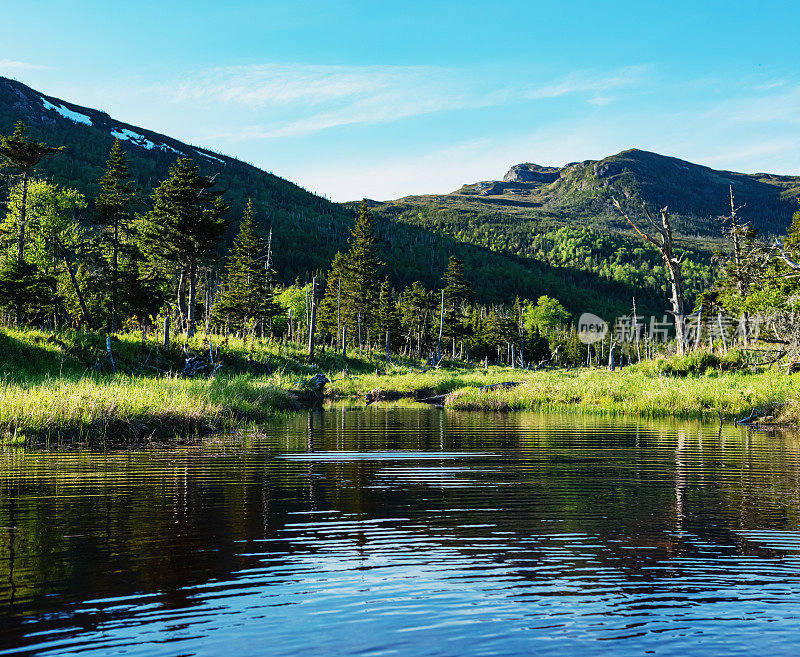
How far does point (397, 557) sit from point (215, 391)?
17910 millimetres

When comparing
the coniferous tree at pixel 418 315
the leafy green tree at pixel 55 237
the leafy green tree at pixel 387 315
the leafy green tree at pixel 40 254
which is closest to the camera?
the leafy green tree at pixel 40 254

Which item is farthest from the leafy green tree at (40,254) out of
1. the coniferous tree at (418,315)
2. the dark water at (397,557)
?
the coniferous tree at (418,315)

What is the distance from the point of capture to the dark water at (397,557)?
15.5 ft

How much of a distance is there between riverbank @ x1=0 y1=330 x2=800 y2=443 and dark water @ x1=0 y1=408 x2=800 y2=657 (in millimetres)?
2889

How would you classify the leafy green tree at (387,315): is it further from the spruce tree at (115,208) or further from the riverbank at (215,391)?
the spruce tree at (115,208)

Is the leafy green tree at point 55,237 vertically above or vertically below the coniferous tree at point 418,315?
above

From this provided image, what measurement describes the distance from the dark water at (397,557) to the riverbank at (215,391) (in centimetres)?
289

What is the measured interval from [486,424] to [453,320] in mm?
68538

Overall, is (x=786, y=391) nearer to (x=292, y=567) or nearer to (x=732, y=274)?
(x=292, y=567)

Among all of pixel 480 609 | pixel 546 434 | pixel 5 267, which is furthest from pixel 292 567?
pixel 5 267

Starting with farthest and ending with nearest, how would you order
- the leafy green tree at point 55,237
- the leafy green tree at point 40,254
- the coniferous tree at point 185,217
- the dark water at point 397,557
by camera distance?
1. the leafy green tree at point 55,237
2. the coniferous tree at point 185,217
3. the leafy green tree at point 40,254
4. the dark water at point 397,557

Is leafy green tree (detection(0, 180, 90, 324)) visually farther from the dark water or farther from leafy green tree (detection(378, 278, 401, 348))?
leafy green tree (detection(378, 278, 401, 348))

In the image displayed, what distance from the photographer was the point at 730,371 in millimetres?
30859

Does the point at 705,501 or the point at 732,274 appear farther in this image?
the point at 732,274
